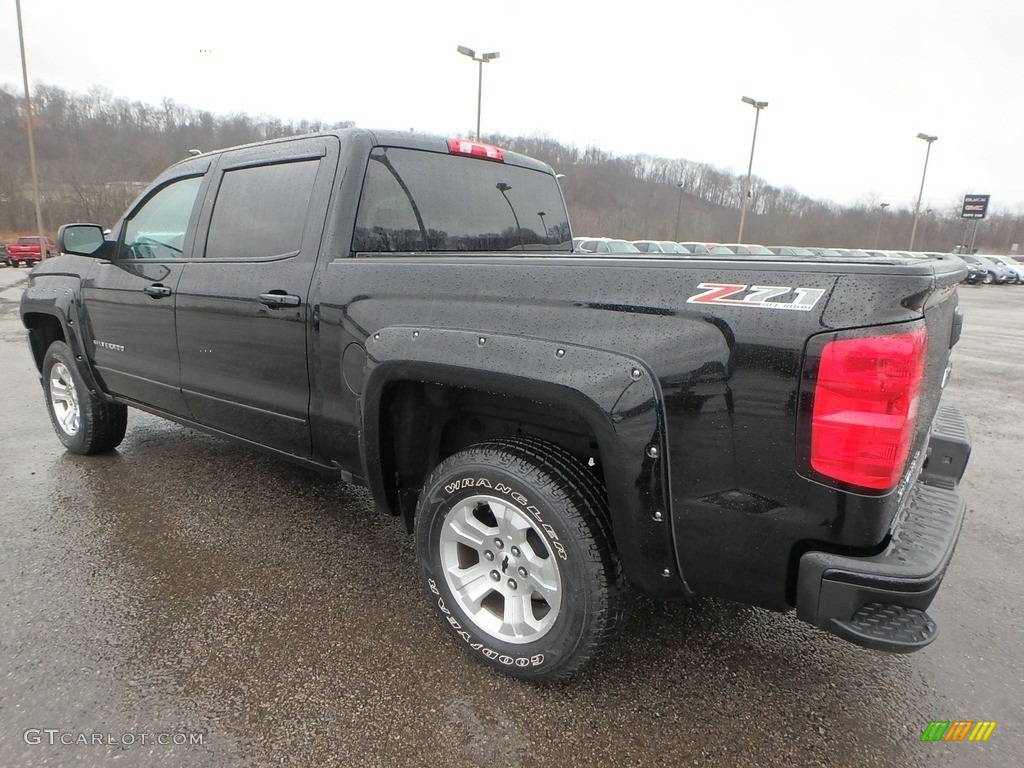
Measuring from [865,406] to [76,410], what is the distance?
4.82 meters

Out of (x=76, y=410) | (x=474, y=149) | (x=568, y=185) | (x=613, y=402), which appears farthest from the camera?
(x=568, y=185)

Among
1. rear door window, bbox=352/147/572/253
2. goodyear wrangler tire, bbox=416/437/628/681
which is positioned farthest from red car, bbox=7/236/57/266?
goodyear wrangler tire, bbox=416/437/628/681

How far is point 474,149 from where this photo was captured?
10.8ft

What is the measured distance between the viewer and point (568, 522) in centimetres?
199

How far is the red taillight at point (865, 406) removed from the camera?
153 centimetres

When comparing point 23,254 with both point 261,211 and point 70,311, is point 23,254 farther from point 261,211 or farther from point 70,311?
point 261,211

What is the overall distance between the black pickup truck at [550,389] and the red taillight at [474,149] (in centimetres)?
1

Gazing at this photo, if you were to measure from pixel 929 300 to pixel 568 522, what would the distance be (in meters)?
1.16

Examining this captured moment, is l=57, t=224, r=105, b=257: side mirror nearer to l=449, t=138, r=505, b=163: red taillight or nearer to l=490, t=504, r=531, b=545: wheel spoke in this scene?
l=449, t=138, r=505, b=163: red taillight

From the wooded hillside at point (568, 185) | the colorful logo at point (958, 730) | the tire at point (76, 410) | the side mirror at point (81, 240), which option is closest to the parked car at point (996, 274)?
the wooded hillside at point (568, 185)

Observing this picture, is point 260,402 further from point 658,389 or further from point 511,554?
point 658,389

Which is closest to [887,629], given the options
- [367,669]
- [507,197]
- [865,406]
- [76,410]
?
[865,406]

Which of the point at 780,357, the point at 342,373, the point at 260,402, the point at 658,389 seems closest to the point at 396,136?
the point at 342,373

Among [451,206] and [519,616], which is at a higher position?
[451,206]
